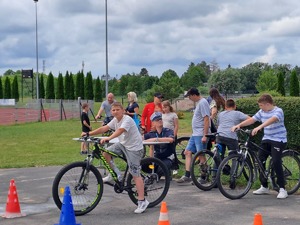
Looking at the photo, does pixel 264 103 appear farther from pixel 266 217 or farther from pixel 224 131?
pixel 266 217

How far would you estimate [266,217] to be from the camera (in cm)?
733

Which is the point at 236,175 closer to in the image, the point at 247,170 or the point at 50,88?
the point at 247,170

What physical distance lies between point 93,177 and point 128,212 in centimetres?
74

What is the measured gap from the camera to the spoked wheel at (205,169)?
9438mm

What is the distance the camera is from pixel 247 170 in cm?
892

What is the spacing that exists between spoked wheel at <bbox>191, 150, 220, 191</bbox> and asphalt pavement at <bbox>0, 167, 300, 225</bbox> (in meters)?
0.18

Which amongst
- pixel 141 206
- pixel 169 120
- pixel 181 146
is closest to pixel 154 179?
pixel 141 206

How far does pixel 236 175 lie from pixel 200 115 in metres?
1.51

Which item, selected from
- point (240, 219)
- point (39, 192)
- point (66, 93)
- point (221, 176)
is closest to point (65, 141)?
point (39, 192)

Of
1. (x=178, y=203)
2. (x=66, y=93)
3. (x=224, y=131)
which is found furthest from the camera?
→ (x=66, y=93)

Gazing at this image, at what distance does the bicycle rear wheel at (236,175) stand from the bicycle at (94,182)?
1.05 m

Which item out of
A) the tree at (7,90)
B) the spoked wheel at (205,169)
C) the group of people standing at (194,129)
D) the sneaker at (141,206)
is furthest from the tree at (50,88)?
the sneaker at (141,206)

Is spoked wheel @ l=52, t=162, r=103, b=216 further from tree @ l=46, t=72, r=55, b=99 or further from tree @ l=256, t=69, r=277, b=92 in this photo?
tree @ l=46, t=72, r=55, b=99

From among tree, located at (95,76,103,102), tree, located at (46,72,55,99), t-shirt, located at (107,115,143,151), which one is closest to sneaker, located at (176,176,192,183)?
t-shirt, located at (107,115,143,151)
